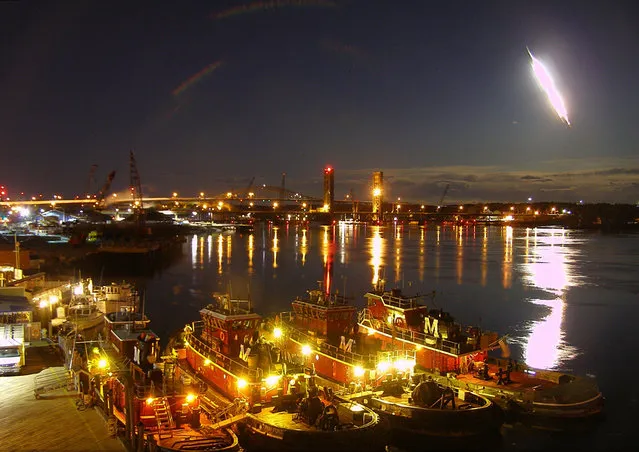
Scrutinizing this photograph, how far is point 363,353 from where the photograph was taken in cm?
1556

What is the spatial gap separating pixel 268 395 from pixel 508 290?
33.5 m

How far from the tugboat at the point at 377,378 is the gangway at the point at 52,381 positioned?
512 cm

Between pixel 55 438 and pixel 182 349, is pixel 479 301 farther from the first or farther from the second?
pixel 55 438

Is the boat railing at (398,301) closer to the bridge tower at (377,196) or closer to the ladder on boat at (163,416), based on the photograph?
the ladder on boat at (163,416)

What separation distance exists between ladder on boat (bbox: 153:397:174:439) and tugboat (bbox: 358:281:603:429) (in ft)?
22.3

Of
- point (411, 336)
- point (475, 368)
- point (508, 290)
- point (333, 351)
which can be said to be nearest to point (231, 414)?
point (333, 351)

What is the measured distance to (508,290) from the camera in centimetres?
4291

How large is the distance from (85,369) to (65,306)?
11393 mm

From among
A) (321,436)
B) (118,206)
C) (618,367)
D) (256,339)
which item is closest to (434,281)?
(618,367)

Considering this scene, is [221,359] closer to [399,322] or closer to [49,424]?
[49,424]

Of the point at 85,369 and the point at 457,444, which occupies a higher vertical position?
the point at 85,369

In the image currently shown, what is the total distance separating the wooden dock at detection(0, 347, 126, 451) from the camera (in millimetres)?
9938

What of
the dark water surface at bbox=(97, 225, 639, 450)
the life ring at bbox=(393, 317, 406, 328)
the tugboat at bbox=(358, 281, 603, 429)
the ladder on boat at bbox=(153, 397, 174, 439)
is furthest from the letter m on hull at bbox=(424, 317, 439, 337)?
the ladder on boat at bbox=(153, 397, 174, 439)

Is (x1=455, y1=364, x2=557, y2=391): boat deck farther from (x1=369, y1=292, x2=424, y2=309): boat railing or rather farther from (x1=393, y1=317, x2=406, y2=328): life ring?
(x1=369, y1=292, x2=424, y2=309): boat railing
